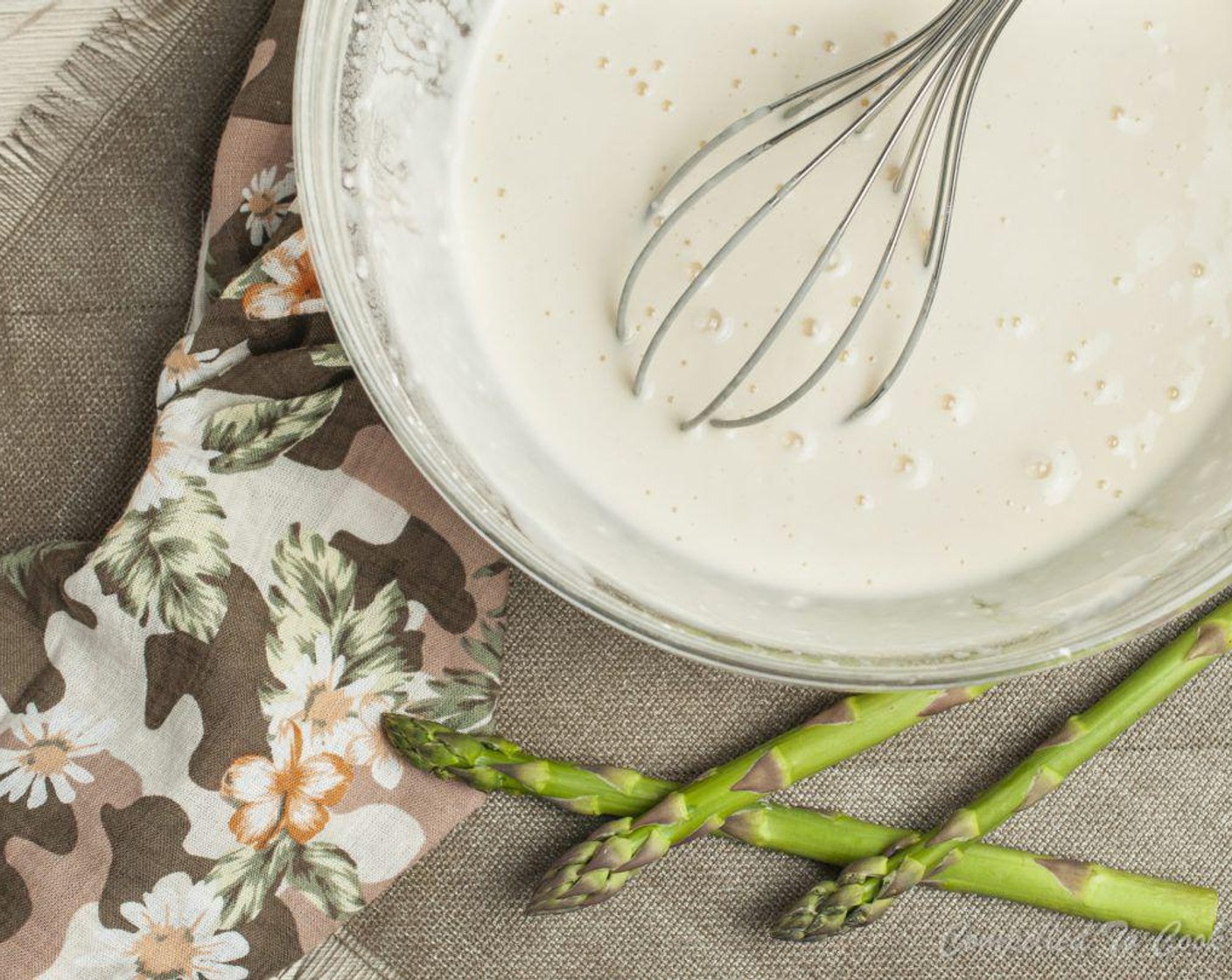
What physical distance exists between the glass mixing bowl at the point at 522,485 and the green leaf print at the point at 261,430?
96 mm

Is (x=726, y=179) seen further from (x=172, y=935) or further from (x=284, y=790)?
(x=172, y=935)

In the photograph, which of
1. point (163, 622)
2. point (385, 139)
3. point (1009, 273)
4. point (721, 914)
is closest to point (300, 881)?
point (163, 622)

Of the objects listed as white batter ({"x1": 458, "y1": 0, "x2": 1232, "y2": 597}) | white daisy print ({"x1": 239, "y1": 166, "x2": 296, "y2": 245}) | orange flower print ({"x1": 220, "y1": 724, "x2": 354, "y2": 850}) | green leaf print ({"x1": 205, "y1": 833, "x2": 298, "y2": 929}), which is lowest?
green leaf print ({"x1": 205, "y1": 833, "x2": 298, "y2": 929})

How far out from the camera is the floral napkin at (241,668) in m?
0.81

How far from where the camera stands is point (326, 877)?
836 mm

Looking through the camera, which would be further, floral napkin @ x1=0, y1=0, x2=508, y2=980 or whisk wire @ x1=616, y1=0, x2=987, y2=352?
floral napkin @ x1=0, y1=0, x2=508, y2=980

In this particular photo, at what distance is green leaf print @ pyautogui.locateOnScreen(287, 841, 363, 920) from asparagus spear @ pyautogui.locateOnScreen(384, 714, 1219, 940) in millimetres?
89

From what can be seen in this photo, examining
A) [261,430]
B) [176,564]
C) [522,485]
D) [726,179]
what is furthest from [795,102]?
[176,564]

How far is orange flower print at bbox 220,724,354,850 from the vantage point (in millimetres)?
816

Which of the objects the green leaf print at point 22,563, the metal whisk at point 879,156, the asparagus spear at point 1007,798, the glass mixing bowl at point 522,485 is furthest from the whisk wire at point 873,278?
the green leaf print at point 22,563

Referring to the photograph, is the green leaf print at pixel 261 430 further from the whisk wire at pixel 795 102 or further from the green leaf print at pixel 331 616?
the whisk wire at pixel 795 102

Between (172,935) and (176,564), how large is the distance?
265 millimetres

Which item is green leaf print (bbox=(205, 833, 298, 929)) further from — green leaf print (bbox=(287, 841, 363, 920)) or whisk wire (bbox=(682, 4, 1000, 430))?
whisk wire (bbox=(682, 4, 1000, 430))

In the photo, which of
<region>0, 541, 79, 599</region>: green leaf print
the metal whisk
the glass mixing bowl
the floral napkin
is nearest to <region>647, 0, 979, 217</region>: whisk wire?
the metal whisk
